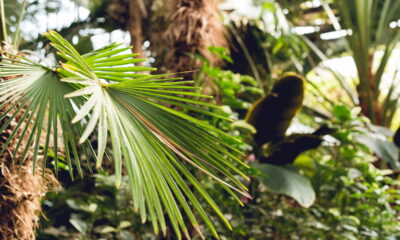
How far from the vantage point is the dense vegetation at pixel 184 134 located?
744 mm

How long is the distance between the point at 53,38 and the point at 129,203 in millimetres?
1285

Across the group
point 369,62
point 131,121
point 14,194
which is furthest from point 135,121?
point 369,62

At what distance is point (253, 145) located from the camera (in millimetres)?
2045

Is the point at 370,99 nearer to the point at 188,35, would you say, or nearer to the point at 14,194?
the point at 188,35

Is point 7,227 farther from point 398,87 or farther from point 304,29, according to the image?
point 304,29

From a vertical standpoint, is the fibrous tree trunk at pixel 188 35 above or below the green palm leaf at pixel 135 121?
above

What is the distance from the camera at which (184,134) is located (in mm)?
834

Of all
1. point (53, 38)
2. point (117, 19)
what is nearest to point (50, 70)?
point (53, 38)

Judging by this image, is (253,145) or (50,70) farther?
(253,145)

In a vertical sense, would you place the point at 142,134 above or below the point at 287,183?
above

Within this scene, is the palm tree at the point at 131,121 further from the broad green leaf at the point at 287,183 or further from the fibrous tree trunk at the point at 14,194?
the broad green leaf at the point at 287,183

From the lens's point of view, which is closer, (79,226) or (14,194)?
(14,194)

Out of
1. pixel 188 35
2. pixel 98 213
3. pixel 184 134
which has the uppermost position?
pixel 188 35

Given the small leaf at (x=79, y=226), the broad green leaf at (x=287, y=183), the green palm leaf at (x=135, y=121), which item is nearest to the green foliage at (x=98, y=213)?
the small leaf at (x=79, y=226)
